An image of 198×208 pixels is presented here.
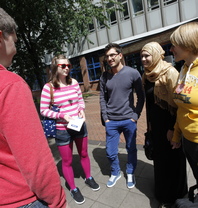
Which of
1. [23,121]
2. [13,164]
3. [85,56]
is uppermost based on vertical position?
[85,56]

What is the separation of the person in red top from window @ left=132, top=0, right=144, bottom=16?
51.8ft

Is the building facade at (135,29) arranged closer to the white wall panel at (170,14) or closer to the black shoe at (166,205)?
the white wall panel at (170,14)

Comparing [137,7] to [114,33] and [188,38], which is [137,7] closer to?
[114,33]

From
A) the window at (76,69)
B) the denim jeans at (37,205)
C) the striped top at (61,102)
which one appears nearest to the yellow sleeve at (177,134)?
the striped top at (61,102)

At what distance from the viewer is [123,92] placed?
263 centimetres

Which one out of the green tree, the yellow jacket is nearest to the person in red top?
the yellow jacket

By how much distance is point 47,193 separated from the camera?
0.95m

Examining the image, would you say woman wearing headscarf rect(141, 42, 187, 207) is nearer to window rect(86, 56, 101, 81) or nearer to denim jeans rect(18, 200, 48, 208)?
denim jeans rect(18, 200, 48, 208)

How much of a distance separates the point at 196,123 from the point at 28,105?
138 centimetres

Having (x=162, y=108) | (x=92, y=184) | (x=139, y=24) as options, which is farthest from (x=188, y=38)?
(x=139, y=24)

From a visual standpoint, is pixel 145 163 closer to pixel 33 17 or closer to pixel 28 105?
pixel 28 105

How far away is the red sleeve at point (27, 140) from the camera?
817mm

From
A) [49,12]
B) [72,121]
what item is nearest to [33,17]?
[49,12]

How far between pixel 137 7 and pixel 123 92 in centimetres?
1456
